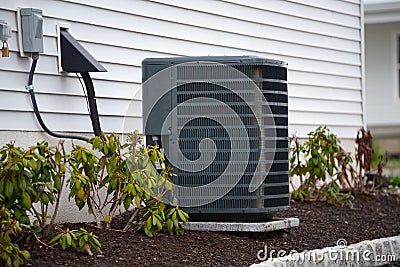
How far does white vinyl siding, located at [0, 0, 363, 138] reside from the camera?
595 centimetres

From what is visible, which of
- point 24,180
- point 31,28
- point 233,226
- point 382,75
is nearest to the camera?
point 24,180

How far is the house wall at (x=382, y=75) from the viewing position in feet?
59.8

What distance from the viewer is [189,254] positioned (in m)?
5.40

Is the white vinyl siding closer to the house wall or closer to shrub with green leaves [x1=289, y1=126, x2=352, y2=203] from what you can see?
shrub with green leaves [x1=289, y1=126, x2=352, y2=203]

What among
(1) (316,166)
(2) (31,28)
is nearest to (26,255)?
(2) (31,28)

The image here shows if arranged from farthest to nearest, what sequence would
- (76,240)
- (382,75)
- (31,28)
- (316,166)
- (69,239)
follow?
(382,75) → (316,166) → (31,28) → (76,240) → (69,239)

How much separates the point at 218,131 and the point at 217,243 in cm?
90

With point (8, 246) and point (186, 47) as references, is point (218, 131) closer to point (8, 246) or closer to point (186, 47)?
point (186, 47)

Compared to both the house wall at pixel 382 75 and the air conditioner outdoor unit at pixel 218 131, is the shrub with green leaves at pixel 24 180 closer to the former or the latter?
the air conditioner outdoor unit at pixel 218 131

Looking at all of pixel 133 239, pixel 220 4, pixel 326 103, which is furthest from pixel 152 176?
pixel 326 103

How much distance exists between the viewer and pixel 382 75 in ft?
59.9

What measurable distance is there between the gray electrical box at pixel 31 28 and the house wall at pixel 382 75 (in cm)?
1352

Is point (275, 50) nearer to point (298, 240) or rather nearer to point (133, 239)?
A: point (298, 240)

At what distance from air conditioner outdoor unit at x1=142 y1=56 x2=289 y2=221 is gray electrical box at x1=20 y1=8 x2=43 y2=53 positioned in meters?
0.98
